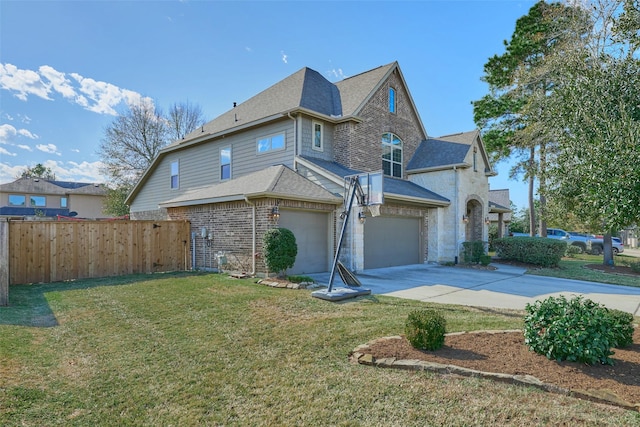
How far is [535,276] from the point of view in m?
13.1

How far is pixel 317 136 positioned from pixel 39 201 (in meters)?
39.8

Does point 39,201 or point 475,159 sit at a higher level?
point 475,159

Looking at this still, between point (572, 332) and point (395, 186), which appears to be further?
point (395, 186)

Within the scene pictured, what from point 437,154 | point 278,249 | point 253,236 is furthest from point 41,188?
point 437,154

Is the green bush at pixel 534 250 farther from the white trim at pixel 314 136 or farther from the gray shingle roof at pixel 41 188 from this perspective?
the gray shingle roof at pixel 41 188

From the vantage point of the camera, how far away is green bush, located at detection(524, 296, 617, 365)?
12.4 ft

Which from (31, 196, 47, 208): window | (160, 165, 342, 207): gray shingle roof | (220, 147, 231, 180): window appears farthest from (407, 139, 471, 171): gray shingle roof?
(31, 196, 47, 208): window

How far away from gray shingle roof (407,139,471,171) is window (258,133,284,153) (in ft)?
22.4

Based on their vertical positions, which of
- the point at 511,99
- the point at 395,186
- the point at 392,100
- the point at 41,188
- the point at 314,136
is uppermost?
the point at 511,99

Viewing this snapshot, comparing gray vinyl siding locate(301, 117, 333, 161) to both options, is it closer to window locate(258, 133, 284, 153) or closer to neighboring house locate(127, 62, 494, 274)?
neighboring house locate(127, 62, 494, 274)

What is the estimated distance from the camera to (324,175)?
41.2ft

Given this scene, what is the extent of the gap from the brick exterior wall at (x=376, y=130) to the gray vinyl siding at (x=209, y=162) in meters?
2.30

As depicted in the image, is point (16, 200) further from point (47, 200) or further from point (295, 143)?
point (295, 143)

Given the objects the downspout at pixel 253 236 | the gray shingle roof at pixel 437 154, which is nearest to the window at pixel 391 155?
the gray shingle roof at pixel 437 154
